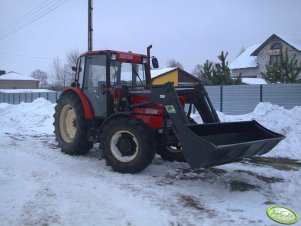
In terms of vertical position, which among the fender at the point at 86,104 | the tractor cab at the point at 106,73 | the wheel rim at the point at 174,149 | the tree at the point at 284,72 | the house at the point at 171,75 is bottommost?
the wheel rim at the point at 174,149

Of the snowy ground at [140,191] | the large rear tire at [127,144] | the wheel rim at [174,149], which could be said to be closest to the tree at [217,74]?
the snowy ground at [140,191]

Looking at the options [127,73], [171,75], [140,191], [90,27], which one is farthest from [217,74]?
[171,75]

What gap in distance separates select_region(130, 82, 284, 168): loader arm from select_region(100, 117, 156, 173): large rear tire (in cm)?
61

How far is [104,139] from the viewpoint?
7547 millimetres

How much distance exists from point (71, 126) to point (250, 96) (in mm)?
12514

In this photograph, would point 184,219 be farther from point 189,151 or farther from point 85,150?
point 85,150

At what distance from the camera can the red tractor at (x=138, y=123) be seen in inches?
254

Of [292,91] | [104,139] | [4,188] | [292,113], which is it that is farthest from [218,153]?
[292,91]

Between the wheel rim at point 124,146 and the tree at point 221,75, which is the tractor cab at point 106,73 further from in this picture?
the tree at point 221,75

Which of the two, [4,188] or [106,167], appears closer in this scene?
[4,188]

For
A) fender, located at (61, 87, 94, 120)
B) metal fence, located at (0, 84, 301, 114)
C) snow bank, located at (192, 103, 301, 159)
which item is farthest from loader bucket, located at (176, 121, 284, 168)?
metal fence, located at (0, 84, 301, 114)

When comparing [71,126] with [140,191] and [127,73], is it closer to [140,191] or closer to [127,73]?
[127,73]

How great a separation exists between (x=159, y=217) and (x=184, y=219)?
0.34 m

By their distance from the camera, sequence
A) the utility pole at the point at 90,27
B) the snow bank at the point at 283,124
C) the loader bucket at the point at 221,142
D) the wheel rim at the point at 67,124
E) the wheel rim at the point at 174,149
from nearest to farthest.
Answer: the loader bucket at the point at 221,142 → the wheel rim at the point at 174,149 → the wheel rim at the point at 67,124 → the snow bank at the point at 283,124 → the utility pole at the point at 90,27
